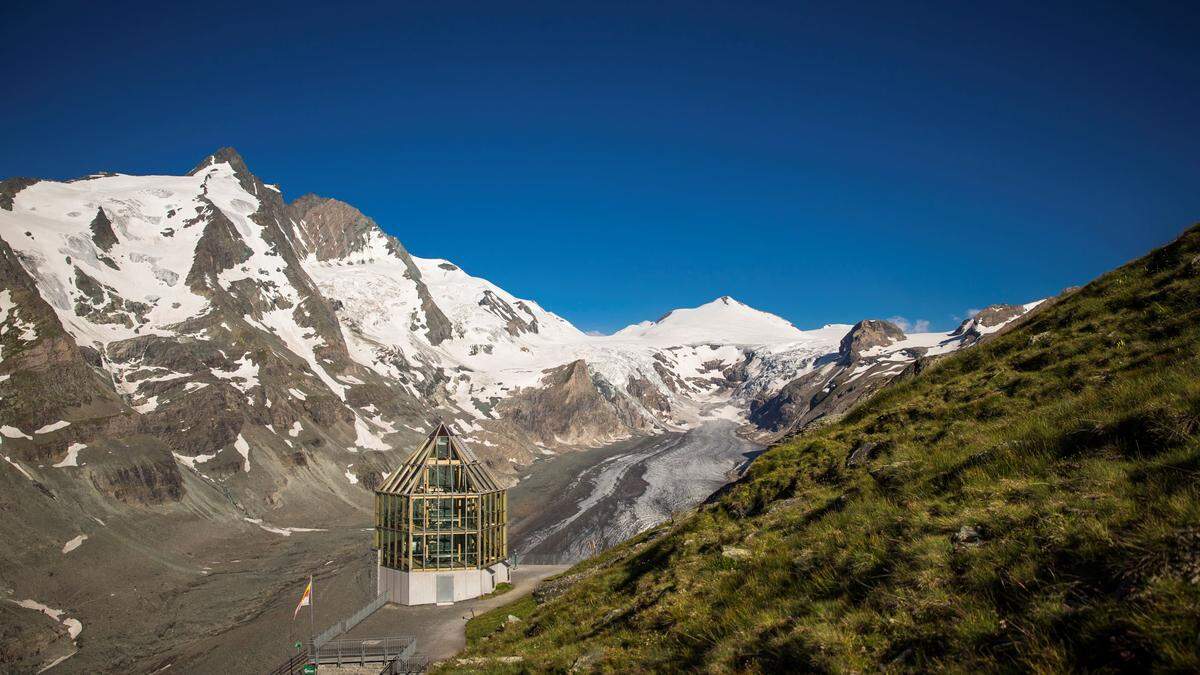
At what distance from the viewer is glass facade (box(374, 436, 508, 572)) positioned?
52.9 metres

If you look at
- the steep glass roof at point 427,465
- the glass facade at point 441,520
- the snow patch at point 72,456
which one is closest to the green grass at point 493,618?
the glass facade at point 441,520

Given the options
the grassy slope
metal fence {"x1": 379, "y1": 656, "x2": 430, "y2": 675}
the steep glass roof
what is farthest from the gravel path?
the grassy slope

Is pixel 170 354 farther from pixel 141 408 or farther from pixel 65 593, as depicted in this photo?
pixel 65 593

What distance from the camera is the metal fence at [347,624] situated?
39.1 m

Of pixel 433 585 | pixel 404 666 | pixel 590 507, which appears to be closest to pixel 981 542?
pixel 404 666

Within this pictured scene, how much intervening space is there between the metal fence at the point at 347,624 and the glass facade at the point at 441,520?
2.96 meters

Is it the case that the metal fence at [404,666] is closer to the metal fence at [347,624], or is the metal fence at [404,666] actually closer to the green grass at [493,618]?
the green grass at [493,618]

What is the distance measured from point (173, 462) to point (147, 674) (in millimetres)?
74734

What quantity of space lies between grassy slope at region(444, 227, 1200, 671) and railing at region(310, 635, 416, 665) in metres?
17.1

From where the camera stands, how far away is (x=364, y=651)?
37.1m

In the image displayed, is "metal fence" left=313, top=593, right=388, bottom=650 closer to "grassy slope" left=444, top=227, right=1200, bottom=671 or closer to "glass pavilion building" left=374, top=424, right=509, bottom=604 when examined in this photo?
"glass pavilion building" left=374, top=424, right=509, bottom=604

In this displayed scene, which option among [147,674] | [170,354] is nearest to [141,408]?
[170,354]

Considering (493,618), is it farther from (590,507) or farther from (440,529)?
(590,507)

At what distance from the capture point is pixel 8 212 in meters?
184
